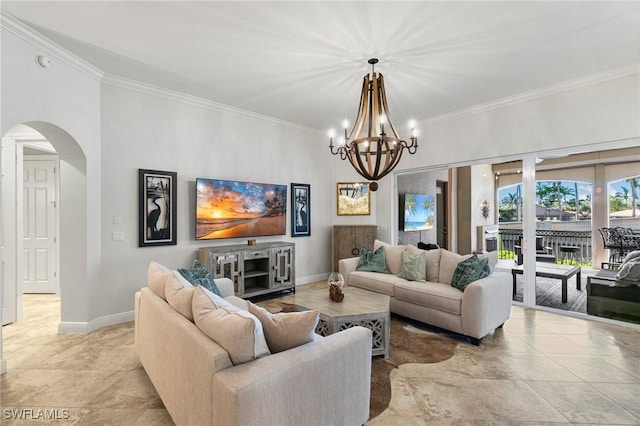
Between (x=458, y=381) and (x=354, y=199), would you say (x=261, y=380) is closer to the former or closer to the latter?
(x=458, y=381)

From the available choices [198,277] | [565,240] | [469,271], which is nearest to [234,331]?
[198,277]

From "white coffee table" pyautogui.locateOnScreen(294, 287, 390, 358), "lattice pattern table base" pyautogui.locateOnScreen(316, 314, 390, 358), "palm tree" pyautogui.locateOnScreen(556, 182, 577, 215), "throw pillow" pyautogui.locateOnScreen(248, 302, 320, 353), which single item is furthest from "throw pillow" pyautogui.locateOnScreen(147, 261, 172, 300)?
"palm tree" pyautogui.locateOnScreen(556, 182, 577, 215)

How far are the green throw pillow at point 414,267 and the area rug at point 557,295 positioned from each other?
1.79 meters

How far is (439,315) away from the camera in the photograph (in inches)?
133

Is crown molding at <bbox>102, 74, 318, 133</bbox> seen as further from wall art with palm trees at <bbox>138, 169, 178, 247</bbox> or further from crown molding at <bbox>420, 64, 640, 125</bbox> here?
crown molding at <bbox>420, 64, 640, 125</bbox>

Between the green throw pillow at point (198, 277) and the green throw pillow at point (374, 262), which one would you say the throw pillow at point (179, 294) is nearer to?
the green throw pillow at point (198, 277)

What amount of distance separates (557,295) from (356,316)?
3.50m

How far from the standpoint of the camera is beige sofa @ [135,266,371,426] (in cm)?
132

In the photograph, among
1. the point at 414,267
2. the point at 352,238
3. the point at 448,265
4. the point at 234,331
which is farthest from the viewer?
the point at 352,238

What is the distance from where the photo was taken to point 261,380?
52.7 inches

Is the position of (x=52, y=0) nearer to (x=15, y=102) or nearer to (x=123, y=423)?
(x=15, y=102)

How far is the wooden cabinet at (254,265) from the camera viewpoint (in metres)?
4.28

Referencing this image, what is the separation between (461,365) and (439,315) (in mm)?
718

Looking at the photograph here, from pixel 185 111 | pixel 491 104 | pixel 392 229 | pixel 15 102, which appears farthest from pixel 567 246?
pixel 15 102
